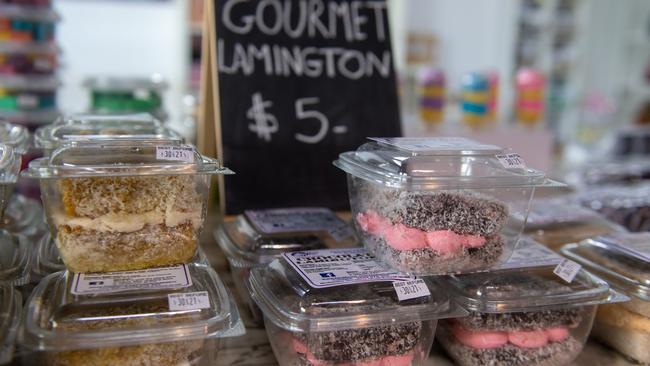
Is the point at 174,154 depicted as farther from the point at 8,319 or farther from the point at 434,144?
the point at 434,144

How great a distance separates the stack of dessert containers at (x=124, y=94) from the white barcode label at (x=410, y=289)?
1109 millimetres

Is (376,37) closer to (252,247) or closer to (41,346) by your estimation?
(252,247)

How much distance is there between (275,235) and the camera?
3.57ft

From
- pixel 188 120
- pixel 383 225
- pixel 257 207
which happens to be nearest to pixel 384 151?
pixel 383 225

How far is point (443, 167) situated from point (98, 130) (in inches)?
26.9

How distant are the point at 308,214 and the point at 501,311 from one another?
0.49 m

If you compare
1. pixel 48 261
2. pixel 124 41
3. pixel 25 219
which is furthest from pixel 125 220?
pixel 124 41

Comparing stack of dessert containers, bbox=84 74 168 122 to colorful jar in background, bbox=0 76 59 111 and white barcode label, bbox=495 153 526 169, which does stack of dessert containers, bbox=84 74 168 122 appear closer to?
colorful jar in background, bbox=0 76 59 111

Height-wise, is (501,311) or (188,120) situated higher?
(188,120)

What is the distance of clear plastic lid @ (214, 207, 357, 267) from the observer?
1053mm

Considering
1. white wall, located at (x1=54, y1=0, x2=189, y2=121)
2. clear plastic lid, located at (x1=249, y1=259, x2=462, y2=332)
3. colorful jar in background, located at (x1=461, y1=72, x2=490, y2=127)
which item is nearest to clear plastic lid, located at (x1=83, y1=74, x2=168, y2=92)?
clear plastic lid, located at (x1=249, y1=259, x2=462, y2=332)

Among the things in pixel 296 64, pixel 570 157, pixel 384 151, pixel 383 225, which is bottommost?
pixel 570 157

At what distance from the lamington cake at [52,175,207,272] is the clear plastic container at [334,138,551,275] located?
300mm

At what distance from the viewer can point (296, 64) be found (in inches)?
56.1
